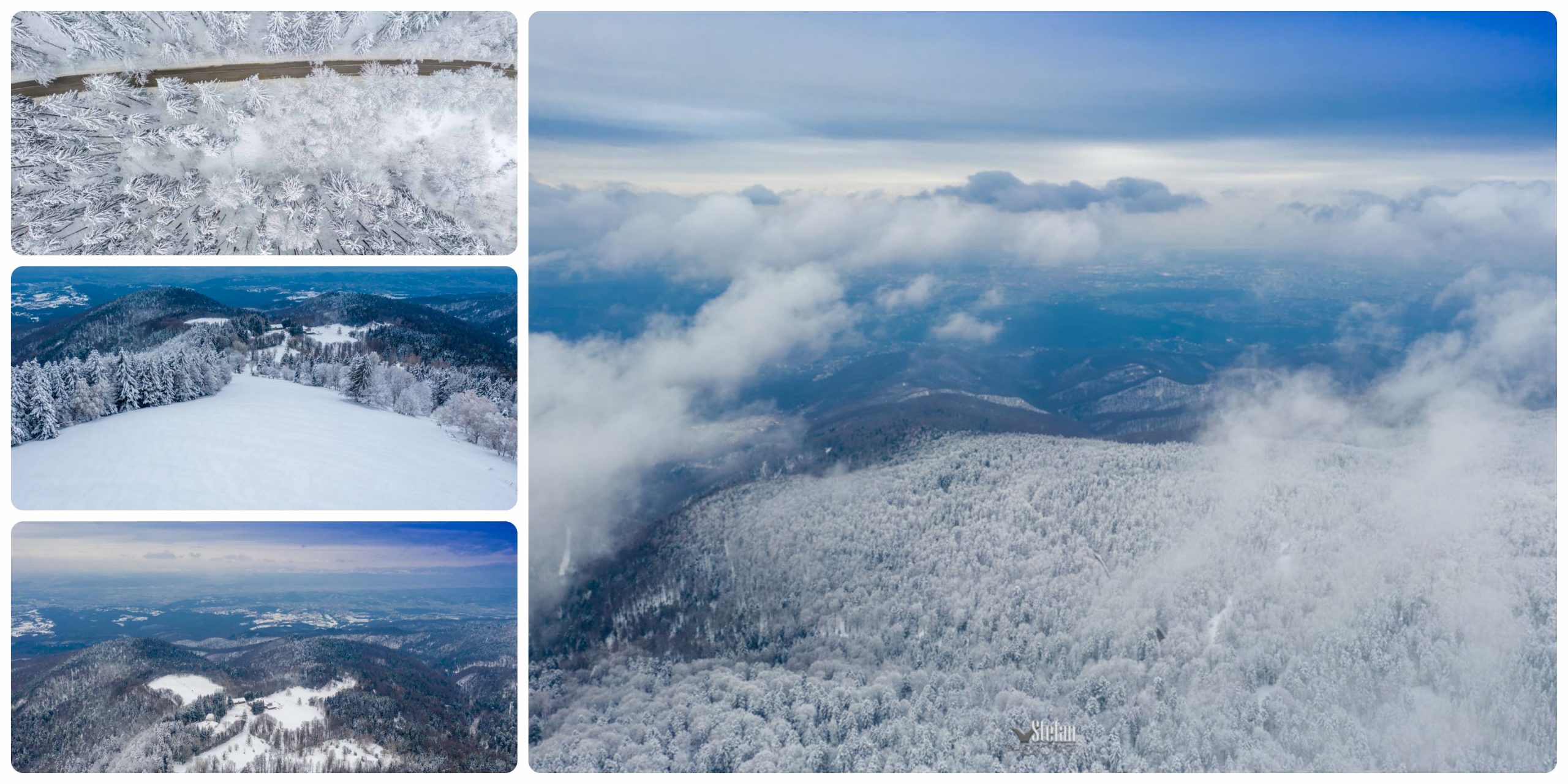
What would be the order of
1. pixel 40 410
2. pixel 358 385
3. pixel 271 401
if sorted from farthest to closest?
pixel 358 385 < pixel 271 401 < pixel 40 410

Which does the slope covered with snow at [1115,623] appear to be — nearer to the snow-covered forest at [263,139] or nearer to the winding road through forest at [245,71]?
the snow-covered forest at [263,139]

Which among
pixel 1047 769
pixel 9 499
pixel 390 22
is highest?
pixel 390 22

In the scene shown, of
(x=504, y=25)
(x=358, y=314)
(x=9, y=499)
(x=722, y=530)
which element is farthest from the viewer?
(x=722, y=530)

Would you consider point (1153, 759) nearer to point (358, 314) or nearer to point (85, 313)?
point (358, 314)

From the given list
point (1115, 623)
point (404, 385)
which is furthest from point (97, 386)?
point (1115, 623)

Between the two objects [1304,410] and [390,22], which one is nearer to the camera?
[390,22]

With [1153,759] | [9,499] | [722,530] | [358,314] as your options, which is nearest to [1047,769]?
[1153,759]

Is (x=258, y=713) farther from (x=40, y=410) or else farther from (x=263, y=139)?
(x=263, y=139)

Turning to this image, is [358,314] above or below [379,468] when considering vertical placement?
above
